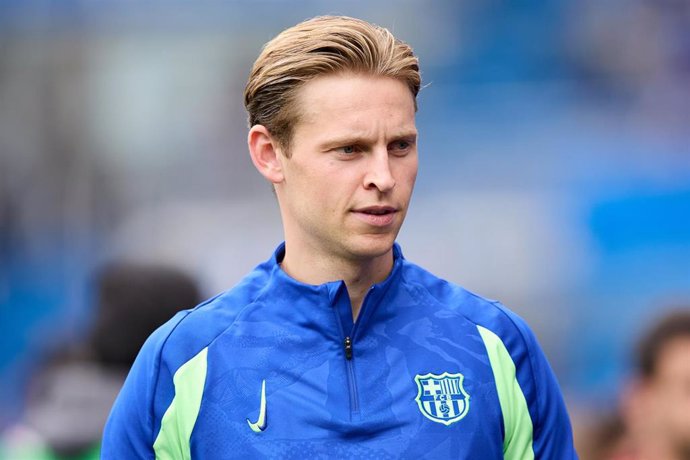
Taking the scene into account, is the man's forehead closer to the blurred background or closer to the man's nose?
the man's nose

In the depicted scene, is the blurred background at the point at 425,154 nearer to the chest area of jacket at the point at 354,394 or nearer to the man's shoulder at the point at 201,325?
the man's shoulder at the point at 201,325

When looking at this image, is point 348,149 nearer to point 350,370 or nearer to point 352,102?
point 352,102

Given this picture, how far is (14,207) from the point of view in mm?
8789

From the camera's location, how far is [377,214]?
8.97 ft

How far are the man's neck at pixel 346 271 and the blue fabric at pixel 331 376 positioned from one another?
0.04 m

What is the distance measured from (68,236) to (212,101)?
135 cm

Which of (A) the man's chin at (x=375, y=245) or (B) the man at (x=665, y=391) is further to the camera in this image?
(B) the man at (x=665, y=391)

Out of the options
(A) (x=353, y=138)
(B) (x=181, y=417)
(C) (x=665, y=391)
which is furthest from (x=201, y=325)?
(C) (x=665, y=391)

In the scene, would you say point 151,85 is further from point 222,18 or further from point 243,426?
point 243,426

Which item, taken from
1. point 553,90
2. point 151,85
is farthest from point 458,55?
point 151,85

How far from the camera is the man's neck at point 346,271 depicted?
286 cm

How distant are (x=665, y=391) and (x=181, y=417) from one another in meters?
2.31

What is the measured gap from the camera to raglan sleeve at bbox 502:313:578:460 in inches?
110

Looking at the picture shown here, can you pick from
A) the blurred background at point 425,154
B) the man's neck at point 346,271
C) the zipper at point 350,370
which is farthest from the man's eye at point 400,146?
the blurred background at point 425,154
